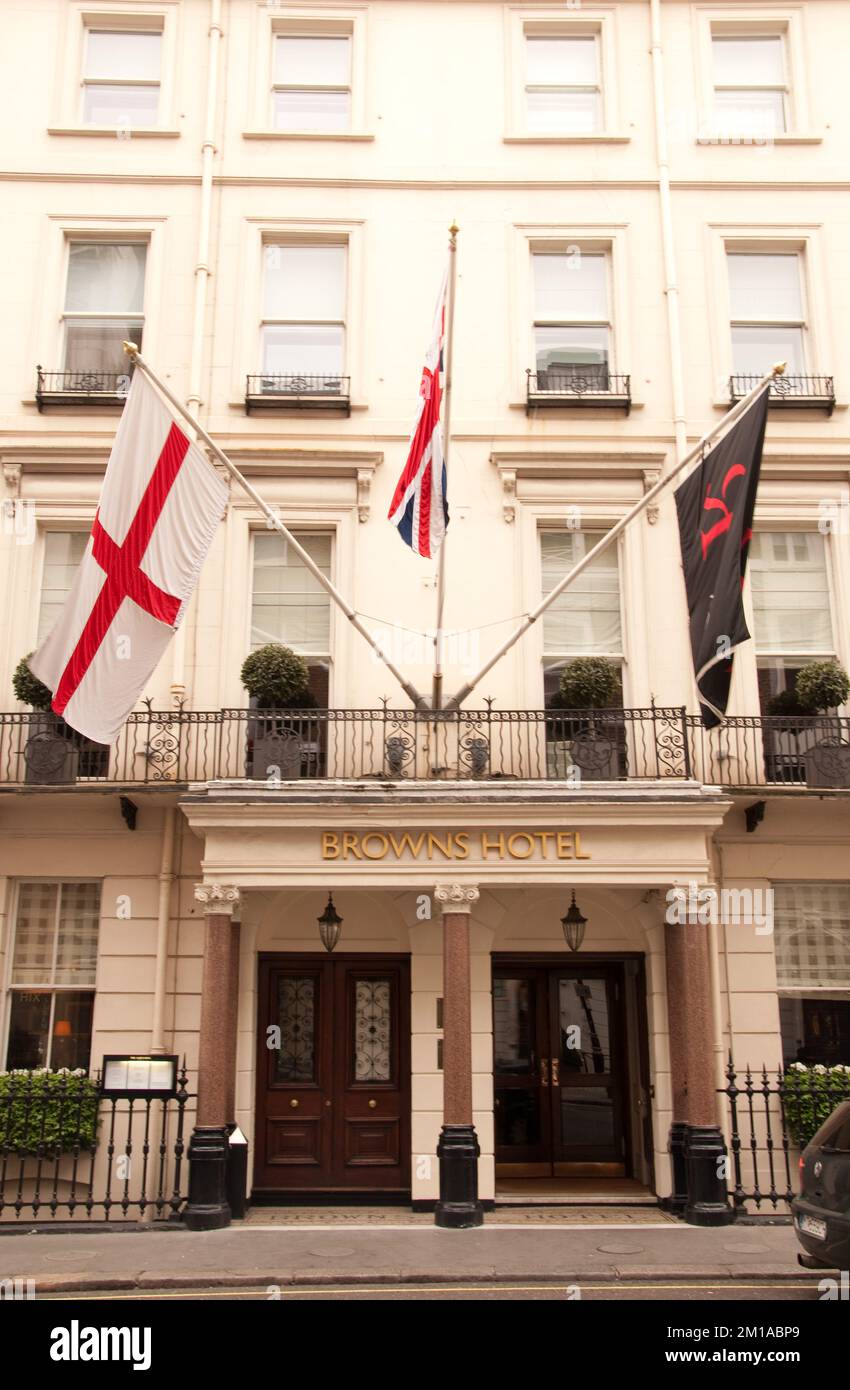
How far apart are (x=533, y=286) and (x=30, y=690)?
8.67 m

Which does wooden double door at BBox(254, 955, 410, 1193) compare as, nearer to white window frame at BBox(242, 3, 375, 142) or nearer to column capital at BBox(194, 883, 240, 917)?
column capital at BBox(194, 883, 240, 917)

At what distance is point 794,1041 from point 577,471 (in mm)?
7594

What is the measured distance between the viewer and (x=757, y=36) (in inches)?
672

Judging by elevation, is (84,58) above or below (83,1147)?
above

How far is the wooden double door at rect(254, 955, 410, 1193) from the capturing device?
44.9 feet

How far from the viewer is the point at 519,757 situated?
13969 millimetres

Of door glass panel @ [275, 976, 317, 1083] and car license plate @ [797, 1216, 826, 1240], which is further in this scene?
door glass panel @ [275, 976, 317, 1083]

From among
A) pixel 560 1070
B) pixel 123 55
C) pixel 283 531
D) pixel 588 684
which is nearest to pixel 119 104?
pixel 123 55

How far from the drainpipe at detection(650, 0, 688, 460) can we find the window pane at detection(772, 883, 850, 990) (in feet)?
18.9

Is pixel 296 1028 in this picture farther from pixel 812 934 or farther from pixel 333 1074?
pixel 812 934

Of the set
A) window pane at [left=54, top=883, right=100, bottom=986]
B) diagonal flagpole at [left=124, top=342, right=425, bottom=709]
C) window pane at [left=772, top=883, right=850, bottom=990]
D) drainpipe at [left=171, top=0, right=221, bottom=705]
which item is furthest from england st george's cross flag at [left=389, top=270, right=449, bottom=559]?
window pane at [left=772, top=883, right=850, bottom=990]

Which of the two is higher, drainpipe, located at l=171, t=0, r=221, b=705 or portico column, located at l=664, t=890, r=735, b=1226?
drainpipe, located at l=171, t=0, r=221, b=705

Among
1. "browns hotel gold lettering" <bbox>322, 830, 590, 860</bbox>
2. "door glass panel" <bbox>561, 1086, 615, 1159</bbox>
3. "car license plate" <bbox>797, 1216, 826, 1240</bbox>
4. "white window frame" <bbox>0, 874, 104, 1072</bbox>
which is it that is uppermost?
"browns hotel gold lettering" <bbox>322, 830, 590, 860</bbox>

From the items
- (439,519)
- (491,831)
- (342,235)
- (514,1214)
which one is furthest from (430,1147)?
(342,235)
